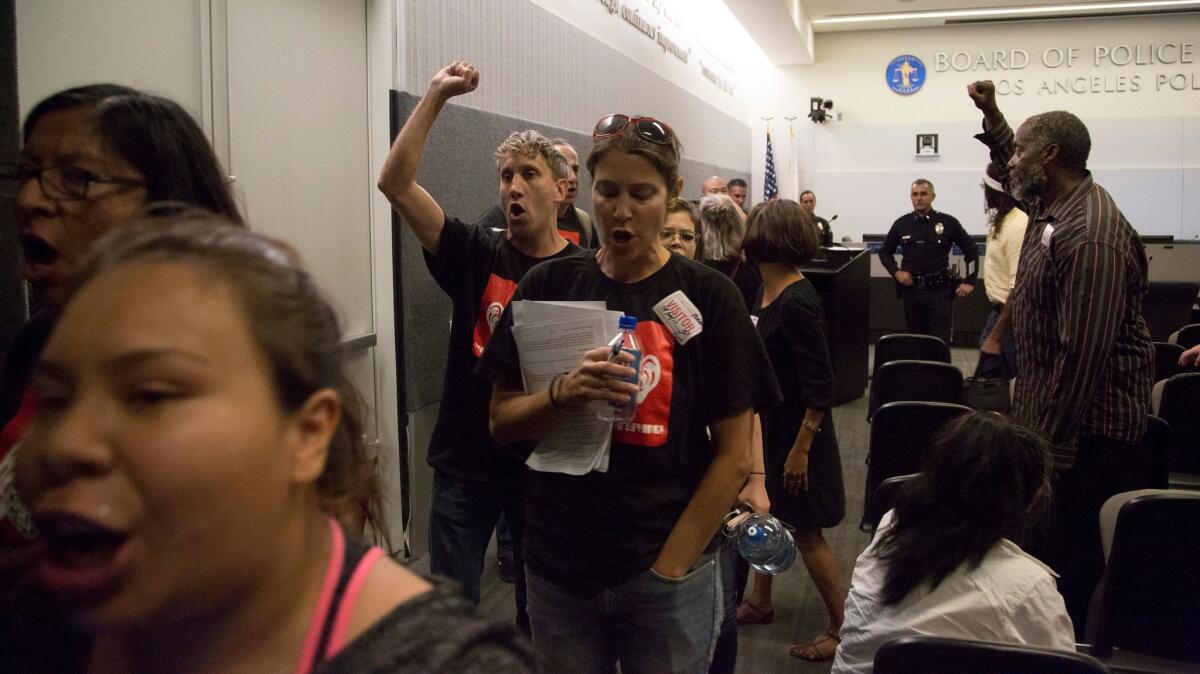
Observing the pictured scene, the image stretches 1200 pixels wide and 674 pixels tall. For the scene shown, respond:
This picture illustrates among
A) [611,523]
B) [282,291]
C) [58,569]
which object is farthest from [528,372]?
→ [58,569]

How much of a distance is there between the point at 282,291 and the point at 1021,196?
295 centimetres

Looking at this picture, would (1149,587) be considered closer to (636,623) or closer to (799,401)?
(799,401)

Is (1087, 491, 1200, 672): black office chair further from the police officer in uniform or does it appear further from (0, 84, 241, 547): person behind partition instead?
the police officer in uniform

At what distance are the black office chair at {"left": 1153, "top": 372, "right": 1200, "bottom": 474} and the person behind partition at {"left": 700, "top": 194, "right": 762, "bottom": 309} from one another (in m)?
1.67

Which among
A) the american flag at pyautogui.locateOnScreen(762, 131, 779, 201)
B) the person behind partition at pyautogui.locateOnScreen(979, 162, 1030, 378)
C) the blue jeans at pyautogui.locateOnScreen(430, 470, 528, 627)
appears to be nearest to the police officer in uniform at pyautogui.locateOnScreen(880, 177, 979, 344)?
the person behind partition at pyautogui.locateOnScreen(979, 162, 1030, 378)

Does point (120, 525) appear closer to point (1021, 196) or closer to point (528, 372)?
point (528, 372)

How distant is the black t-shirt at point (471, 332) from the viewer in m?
2.41

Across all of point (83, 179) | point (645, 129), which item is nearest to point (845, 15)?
point (645, 129)

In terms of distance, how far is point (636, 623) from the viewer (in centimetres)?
156

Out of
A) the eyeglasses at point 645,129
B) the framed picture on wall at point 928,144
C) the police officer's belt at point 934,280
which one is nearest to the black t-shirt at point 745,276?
the eyeglasses at point 645,129

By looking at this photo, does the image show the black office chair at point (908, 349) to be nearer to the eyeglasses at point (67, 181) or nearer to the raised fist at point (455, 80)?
the raised fist at point (455, 80)

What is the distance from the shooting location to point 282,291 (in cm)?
62

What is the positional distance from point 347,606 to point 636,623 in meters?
1.01

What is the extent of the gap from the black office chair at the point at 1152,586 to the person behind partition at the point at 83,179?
7.05 feet
